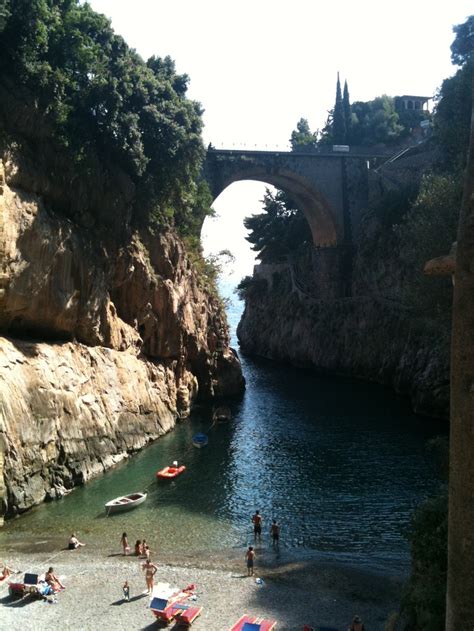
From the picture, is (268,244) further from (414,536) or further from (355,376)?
(414,536)

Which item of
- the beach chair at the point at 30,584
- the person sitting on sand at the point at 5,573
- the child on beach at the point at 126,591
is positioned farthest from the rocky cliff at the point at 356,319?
the person sitting on sand at the point at 5,573

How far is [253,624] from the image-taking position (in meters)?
15.9

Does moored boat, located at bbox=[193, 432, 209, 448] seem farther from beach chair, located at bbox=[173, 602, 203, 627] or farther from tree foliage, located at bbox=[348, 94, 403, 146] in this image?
tree foliage, located at bbox=[348, 94, 403, 146]

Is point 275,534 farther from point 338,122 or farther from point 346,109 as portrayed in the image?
point 346,109

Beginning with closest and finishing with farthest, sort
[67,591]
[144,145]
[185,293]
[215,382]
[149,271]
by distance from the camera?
[67,591], [144,145], [149,271], [185,293], [215,382]

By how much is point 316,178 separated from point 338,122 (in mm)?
19590

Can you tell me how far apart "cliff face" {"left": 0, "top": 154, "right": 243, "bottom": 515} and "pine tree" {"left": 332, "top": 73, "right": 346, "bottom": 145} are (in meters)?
37.7

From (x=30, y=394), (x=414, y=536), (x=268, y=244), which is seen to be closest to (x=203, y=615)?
(x=414, y=536)

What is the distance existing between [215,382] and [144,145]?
→ 19.8 metres

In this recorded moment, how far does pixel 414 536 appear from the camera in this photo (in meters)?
14.8

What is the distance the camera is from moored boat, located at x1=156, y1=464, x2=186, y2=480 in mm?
29375

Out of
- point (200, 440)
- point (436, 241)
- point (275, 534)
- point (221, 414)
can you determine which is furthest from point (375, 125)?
point (275, 534)

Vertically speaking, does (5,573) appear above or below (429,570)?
below

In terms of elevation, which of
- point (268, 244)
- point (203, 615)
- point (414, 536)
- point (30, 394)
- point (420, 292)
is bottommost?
point (203, 615)
